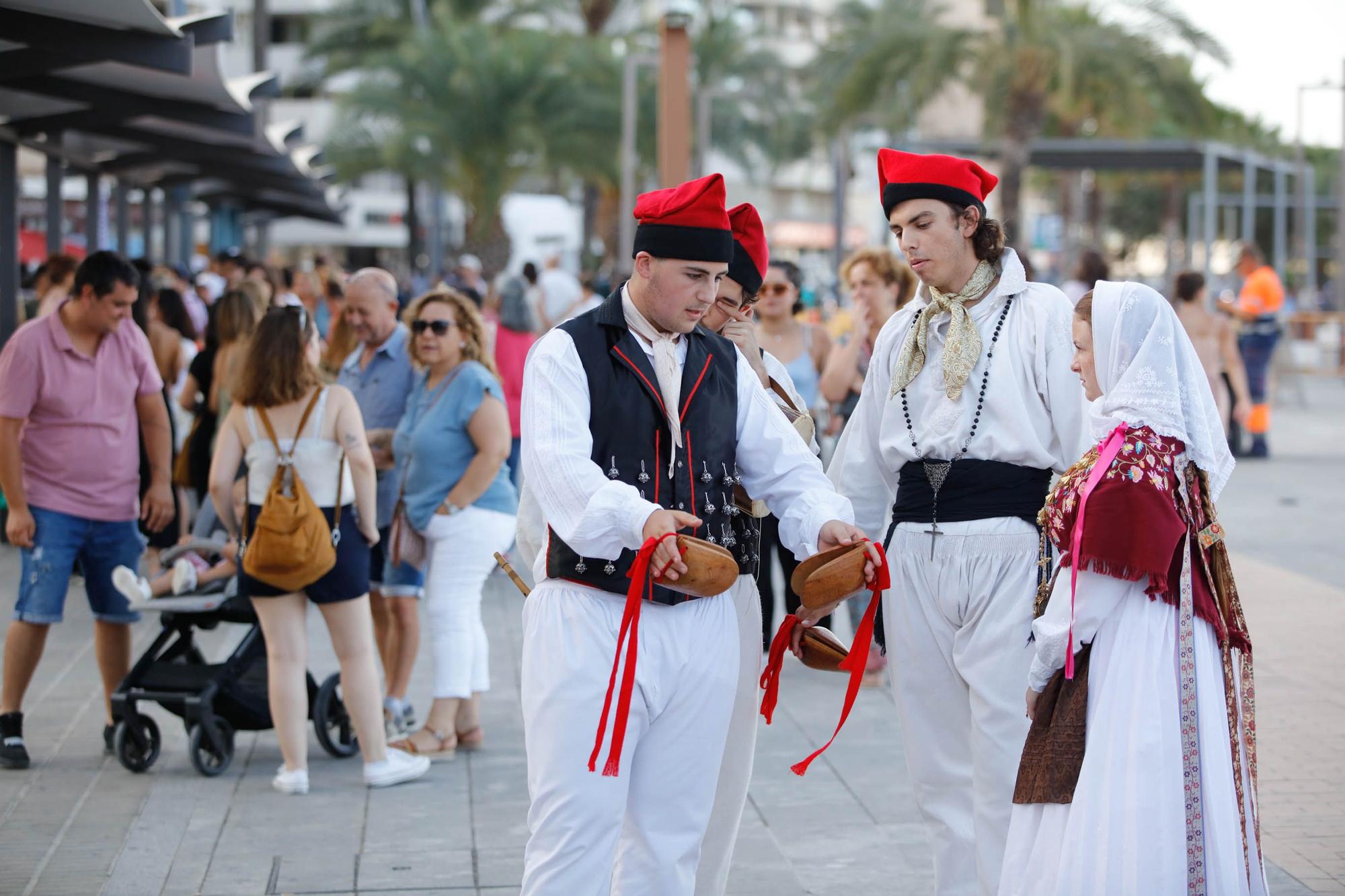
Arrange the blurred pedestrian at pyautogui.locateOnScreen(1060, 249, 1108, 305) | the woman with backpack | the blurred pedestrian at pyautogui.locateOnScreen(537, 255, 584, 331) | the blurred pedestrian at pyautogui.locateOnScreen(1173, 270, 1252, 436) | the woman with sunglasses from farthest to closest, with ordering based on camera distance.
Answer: the blurred pedestrian at pyautogui.locateOnScreen(537, 255, 584, 331) < the blurred pedestrian at pyautogui.locateOnScreen(1173, 270, 1252, 436) < the blurred pedestrian at pyautogui.locateOnScreen(1060, 249, 1108, 305) < the woman with sunglasses < the woman with backpack

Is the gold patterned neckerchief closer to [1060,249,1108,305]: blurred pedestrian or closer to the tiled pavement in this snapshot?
the tiled pavement

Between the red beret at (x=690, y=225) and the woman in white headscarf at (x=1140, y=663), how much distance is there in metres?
0.86

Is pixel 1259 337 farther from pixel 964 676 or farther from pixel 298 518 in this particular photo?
pixel 964 676

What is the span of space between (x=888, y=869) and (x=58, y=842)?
8.76 feet

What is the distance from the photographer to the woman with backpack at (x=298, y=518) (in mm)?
5789

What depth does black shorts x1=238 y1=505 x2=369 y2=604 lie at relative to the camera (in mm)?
5910

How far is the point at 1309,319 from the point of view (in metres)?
30.0

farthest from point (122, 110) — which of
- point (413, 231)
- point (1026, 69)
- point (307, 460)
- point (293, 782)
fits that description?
point (413, 231)

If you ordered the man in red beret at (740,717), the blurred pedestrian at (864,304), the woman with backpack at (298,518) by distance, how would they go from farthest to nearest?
the blurred pedestrian at (864,304) < the woman with backpack at (298,518) < the man in red beret at (740,717)

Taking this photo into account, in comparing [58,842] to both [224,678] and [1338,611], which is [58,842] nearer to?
[224,678]

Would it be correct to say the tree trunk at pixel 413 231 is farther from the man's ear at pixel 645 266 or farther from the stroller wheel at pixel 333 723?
the man's ear at pixel 645 266

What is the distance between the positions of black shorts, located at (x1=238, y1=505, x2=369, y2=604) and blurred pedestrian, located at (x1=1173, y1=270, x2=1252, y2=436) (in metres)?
9.38

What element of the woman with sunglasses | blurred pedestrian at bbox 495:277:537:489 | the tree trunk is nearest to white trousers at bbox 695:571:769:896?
the woman with sunglasses

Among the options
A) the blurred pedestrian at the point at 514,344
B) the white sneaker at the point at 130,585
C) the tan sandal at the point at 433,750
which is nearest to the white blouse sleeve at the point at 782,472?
the tan sandal at the point at 433,750
